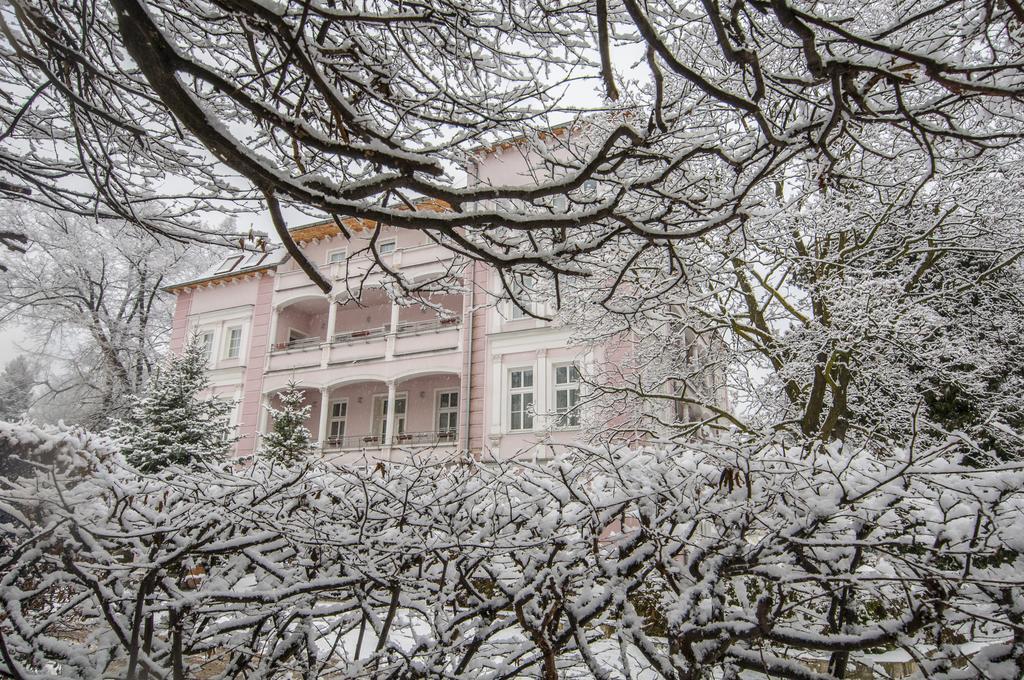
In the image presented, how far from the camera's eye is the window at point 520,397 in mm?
14719

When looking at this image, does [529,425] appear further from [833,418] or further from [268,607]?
[268,607]

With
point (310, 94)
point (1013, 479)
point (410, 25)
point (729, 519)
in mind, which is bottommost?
point (729, 519)

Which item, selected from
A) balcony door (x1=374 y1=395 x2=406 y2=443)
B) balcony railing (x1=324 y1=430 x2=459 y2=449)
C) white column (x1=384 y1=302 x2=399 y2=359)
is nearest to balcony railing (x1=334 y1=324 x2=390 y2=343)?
white column (x1=384 y1=302 x2=399 y2=359)

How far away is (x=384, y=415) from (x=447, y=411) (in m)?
2.34

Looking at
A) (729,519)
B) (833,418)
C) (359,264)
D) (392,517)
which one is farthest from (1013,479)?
(359,264)

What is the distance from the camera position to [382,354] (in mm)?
16500

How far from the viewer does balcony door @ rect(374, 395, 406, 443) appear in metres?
17.2

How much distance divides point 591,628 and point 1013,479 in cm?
144

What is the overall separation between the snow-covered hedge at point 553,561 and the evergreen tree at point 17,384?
36627 mm

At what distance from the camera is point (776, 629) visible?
1.91 meters

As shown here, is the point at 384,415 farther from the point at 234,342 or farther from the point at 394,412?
the point at 234,342

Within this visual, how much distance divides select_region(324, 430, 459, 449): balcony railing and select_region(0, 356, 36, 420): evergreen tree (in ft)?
76.9

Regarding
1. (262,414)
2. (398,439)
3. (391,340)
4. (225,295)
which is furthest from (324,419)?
(225,295)

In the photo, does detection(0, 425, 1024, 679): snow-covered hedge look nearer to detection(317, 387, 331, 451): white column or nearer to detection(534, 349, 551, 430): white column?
detection(534, 349, 551, 430): white column
